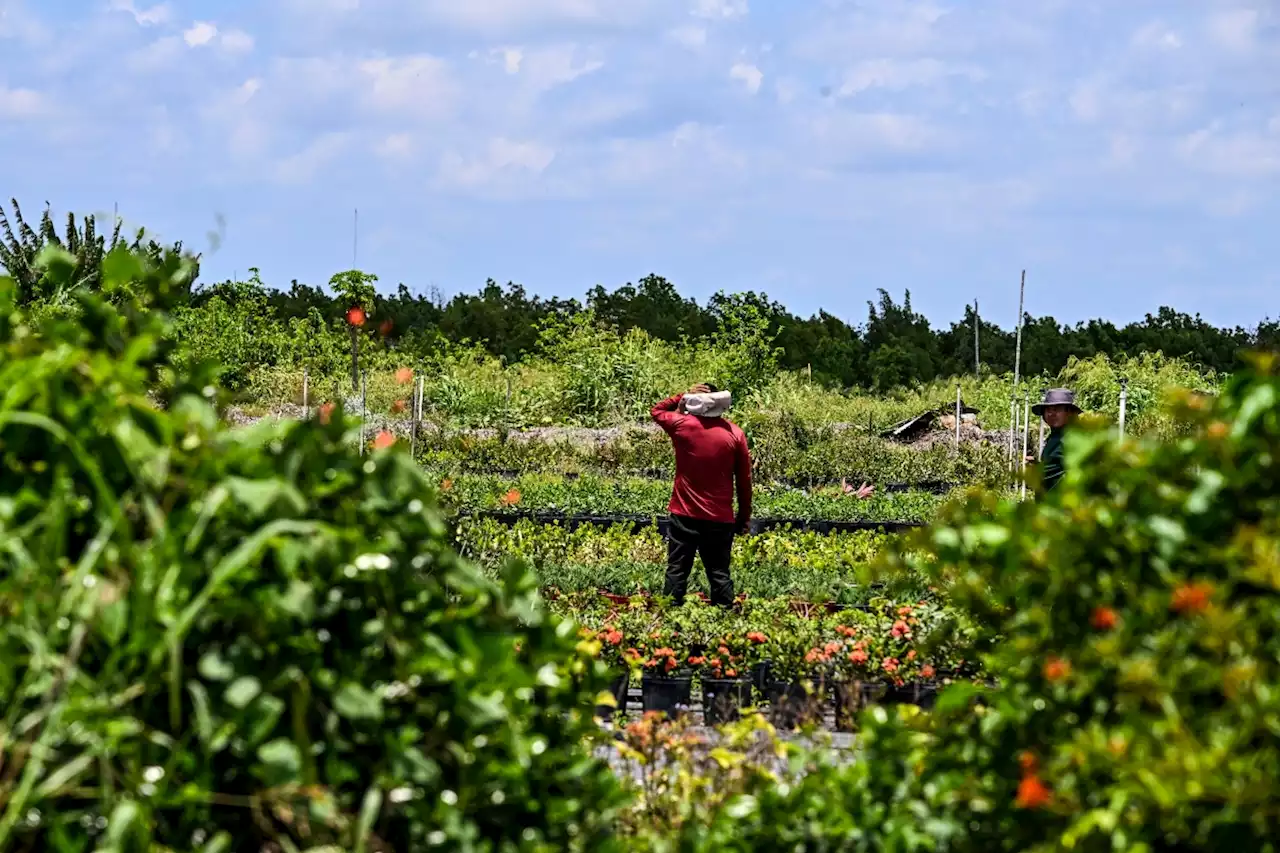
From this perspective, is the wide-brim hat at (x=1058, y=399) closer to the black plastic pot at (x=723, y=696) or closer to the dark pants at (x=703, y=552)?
the dark pants at (x=703, y=552)

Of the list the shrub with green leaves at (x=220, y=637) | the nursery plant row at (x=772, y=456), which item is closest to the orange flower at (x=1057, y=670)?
the shrub with green leaves at (x=220, y=637)

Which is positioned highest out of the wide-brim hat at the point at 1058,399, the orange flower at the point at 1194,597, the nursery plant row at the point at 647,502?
the wide-brim hat at the point at 1058,399

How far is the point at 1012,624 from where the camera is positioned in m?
2.35

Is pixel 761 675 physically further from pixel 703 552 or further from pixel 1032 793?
pixel 1032 793

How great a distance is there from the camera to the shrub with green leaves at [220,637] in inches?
77.4

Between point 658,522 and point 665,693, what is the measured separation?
19.6ft

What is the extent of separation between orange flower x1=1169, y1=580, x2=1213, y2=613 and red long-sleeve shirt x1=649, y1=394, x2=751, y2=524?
6.06m

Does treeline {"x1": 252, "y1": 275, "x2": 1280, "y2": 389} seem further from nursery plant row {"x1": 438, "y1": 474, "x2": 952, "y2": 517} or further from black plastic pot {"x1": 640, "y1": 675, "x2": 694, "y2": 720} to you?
black plastic pot {"x1": 640, "y1": 675, "x2": 694, "y2": 720}

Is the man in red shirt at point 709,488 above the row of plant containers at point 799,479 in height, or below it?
above

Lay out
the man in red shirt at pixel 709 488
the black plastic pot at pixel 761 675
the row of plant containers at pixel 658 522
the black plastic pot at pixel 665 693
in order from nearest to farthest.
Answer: the black plastic pot at pixel 665 693, the black plastic pot at pixel 761 675, the man in red shirt at pixel 709 488, the row of plant containers at pixel 658 522

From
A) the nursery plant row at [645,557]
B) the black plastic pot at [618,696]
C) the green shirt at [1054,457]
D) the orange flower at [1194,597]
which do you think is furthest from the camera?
the nursery plant row at [645,557]

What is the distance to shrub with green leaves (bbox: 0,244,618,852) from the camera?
196cm

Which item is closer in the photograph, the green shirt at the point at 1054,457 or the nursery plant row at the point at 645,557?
the green shirt at the point at 1054,457

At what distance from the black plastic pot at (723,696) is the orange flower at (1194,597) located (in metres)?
4.19
